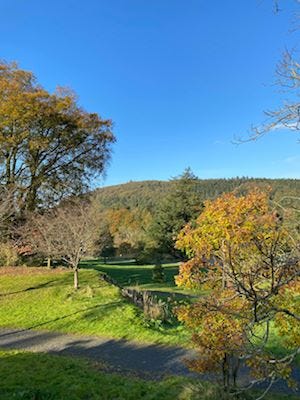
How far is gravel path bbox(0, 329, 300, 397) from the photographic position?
916cm

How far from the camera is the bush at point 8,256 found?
2325cm

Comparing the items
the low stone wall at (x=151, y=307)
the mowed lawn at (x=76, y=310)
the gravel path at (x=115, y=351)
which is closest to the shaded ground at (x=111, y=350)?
the gravel path at (x=115, y=351)

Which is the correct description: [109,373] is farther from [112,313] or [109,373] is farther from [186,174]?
[186,174]

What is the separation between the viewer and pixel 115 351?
10719mm

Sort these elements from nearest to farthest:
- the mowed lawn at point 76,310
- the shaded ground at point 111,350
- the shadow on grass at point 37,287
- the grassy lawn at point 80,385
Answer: the grassy lawn at point 80,385
the shaded ground at point 111,350
the mowed lawn at point 76,310
the shadow on grass at point 37,287

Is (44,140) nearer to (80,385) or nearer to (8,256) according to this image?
(8,256)

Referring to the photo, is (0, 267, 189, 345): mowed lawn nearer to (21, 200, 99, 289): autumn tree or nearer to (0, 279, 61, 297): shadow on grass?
(0, 279, 61, 297): shadow on grass

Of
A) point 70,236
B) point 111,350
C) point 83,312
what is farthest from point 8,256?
point 111,350

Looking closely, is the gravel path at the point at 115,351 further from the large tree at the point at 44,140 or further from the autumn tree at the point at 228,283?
the large tree at the point at 44,140

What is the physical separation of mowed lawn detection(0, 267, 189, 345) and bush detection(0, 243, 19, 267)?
3.40 m

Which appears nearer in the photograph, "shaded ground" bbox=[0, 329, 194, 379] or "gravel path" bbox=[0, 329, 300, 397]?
"gravel path" bbox=[0, 329, 300, 397]

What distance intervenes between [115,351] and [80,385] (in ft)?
10.8

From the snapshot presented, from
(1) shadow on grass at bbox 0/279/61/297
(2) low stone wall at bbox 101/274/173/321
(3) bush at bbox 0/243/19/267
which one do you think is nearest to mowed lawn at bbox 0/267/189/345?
(1) shadow on grass at bbox 0/279/61/297

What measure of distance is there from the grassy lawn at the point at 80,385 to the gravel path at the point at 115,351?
719mm
